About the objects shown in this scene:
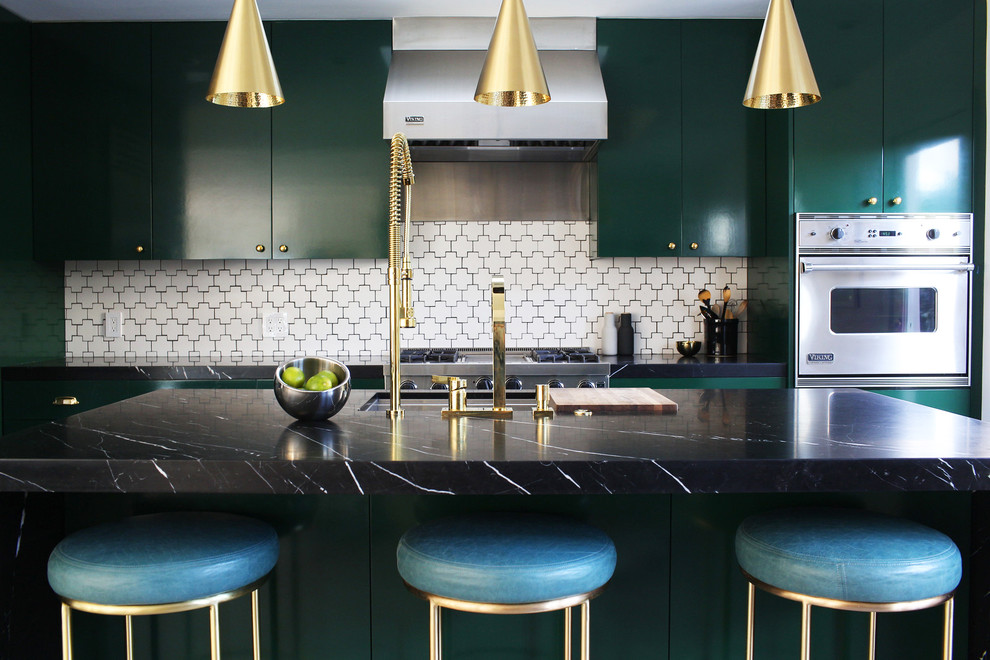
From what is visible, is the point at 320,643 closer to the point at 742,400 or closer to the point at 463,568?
the point at 463,568

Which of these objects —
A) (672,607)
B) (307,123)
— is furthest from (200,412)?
(307,123)

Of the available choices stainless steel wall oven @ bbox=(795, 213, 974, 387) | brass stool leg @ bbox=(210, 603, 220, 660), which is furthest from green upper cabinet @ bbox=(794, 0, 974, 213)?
brass stool leg @ bbox=(210, 603, 220, 660)

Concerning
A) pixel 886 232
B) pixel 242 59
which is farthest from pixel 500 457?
pixel 886 232

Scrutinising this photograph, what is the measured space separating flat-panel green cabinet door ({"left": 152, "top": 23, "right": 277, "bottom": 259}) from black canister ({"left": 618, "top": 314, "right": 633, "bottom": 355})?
1958 mm

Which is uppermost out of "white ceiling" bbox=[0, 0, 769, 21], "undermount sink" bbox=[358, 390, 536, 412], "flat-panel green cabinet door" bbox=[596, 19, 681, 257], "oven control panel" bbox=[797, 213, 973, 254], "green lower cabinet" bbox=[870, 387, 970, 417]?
"white ceiling" bbox=[0, 0, 769, 21]

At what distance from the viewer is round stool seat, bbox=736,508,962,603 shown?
1.53m

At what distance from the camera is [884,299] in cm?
362

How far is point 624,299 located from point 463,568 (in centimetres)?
296

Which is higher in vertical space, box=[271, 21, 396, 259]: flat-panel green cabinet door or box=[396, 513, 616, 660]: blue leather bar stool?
box=[271, 21, 396, 259]: flat-panel green cabinet door

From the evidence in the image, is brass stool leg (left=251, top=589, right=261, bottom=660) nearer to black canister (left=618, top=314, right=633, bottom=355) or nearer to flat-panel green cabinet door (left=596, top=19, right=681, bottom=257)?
flat-panel green cabinet door (left=596, top=19, right=681, bottom=257)

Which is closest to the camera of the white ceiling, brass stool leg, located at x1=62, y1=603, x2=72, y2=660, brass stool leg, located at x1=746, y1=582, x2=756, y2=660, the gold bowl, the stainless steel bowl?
brass stool leg, located at x1=62, y1=603, x2=72, y2=660

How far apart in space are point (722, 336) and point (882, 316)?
0.78 meters

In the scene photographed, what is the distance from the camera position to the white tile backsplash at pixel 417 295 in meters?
4.27

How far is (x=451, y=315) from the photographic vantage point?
4.31 meters
